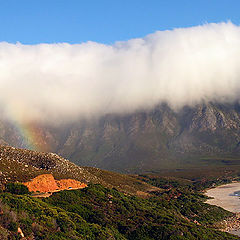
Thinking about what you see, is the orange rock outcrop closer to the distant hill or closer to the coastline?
the distant hill

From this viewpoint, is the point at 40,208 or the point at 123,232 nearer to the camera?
the point at 40,208

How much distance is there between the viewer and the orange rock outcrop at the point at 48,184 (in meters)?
68.2

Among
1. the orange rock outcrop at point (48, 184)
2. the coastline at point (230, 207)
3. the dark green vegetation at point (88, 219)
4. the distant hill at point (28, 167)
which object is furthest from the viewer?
the coastline at point (230, 207)

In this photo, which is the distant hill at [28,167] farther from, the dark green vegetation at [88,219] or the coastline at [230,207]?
the coastline at [230,207]

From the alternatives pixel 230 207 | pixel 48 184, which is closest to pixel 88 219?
pixel 48 184

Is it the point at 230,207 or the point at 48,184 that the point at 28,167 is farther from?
the point at 230,207

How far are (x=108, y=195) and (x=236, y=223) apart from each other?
40071mm

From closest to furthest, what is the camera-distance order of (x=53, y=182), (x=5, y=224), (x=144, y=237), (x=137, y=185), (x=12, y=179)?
(x=5, y=224) < (x=144, y=237) < (x=12, y=179) < (x=53, y=182) < (x=137, y=185)

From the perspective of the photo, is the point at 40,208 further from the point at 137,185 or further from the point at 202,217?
the point at 137,185

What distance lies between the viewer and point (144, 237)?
5616cm

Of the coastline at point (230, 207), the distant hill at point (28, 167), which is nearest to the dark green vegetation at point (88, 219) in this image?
the coastline at point (230, 207)

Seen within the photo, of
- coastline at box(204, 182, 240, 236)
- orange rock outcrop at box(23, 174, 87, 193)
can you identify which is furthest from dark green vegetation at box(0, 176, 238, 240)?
orange rock outcrop at box(23, 174, 87, 193)

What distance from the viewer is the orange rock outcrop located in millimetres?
68188

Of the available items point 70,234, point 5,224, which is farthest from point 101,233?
point 5,224
